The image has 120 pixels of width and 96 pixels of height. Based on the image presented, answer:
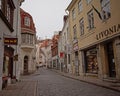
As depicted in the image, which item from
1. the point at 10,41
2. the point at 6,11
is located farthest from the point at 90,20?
the point at 10,41

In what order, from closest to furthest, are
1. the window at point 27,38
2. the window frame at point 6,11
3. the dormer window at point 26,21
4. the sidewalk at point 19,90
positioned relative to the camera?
the sidewalk at point 19,90
the window frame at point 6,11
the window at point 27,38
the dormer window at point 26,21

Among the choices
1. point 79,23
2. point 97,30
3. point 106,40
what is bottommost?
point 106,40

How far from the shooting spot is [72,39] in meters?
24.5

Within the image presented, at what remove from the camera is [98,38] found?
14984 millimetres

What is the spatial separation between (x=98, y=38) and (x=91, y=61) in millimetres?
3848

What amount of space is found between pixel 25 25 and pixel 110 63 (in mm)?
19651

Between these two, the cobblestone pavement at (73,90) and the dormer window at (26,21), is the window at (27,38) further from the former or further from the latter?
the cobblestone pavement at (73,90)

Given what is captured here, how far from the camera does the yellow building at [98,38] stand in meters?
12.4

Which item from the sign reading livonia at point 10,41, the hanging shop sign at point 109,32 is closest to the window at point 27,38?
the hanging shop sign at point 109,32

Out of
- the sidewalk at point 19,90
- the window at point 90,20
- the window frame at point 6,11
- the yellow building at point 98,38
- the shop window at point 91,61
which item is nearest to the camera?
the sidewalk at point 19,90

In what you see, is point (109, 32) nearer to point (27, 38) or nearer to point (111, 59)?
point (111, 59)

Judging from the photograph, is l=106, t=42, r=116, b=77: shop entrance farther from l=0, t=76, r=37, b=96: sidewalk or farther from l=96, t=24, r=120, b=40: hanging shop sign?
l=0, t=76, r=37, b=96: sidewalk

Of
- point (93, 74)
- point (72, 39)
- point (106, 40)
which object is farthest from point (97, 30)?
point (72, 39)

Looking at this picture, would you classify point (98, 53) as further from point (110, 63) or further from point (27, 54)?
point (27, 54)
